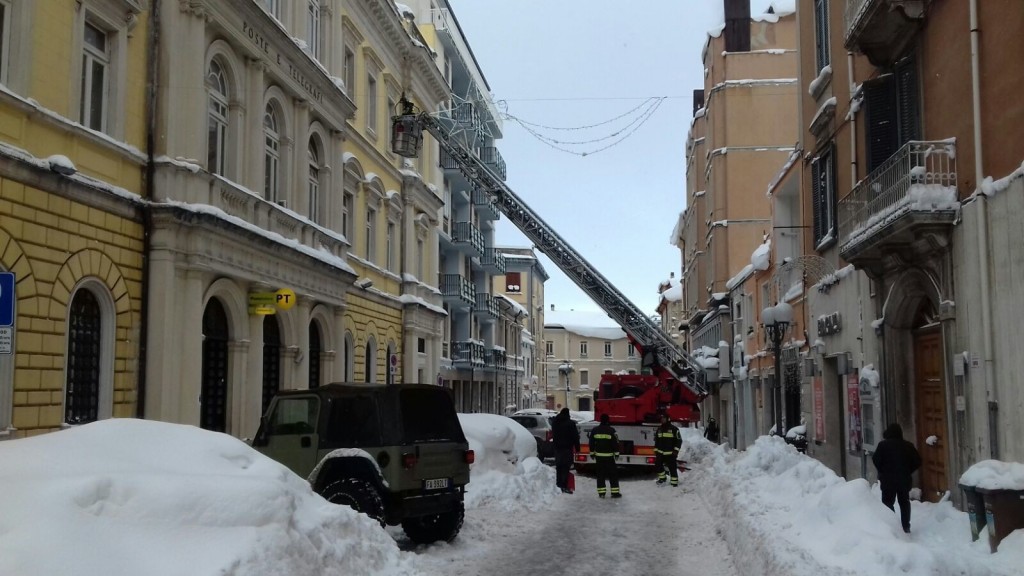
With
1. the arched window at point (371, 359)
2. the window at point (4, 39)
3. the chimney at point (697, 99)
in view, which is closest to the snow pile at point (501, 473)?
the arched window at point (371, 359)

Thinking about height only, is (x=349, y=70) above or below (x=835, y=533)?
above

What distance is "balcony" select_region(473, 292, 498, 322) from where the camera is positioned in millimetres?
49031

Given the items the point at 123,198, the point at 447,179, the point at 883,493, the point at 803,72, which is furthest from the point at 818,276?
the point at 447,179

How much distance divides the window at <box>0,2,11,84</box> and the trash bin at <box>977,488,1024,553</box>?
41.0ft

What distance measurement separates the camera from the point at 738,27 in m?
40.8

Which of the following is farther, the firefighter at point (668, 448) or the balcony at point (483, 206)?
the balcony at point (483, 206)

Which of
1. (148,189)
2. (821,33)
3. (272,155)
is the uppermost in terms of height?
(821,33)

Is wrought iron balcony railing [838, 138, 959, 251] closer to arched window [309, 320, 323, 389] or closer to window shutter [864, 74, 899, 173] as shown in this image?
window shutter [864, 74, 899, 173]

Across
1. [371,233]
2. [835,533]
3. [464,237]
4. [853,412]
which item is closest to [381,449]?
[835,533]

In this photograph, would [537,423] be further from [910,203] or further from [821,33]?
[910,203]

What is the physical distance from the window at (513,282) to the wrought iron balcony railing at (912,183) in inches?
2529

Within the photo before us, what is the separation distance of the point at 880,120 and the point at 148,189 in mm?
11919

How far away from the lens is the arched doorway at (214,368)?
57.5 ft

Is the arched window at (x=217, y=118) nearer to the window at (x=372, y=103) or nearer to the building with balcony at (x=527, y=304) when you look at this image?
the window at (x=372, y=103)
